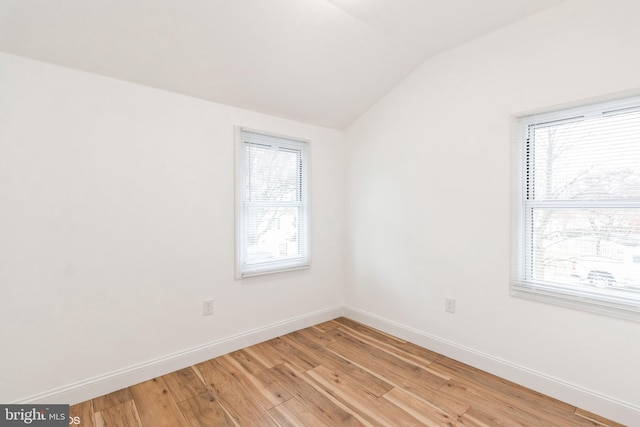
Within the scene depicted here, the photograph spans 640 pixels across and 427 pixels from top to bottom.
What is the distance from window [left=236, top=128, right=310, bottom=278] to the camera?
9.11 feet

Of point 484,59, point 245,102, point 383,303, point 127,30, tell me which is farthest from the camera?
point 383,303

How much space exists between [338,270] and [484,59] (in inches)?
97.1

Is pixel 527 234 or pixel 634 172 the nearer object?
pixel 634 172

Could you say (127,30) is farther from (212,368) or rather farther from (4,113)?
(212,368)

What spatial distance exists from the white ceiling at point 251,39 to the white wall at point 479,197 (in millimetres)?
264

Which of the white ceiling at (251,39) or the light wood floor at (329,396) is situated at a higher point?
the white ceiling at (251,39)

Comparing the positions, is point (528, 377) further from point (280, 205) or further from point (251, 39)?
point (251, 39)

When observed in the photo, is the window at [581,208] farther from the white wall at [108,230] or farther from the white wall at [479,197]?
the white wall at [108,230]

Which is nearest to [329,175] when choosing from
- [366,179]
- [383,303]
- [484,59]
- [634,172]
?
[366,179]

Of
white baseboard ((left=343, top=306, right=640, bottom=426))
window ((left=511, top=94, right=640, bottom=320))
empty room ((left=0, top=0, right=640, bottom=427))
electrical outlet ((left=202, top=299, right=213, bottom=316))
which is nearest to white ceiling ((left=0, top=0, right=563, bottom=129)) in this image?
empty room ((left=0, top=0, right=640, bottom=427))

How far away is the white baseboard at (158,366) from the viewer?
1939 millimetres

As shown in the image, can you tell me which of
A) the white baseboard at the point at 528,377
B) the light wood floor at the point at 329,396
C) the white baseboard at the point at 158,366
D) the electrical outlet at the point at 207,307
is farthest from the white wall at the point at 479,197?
the electrical outlet at the point at 207,307

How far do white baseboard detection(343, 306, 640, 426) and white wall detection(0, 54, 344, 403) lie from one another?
147 centimetres

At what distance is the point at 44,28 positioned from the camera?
1.73 m
